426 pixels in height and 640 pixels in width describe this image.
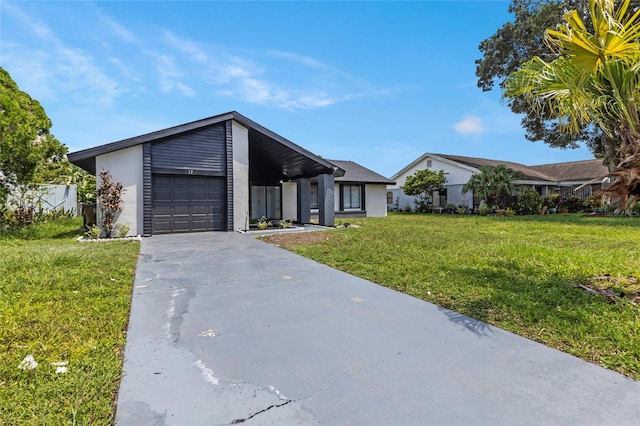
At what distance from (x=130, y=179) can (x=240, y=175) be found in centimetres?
381

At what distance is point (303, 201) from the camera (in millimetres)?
15867

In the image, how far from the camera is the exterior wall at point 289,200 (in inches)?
688

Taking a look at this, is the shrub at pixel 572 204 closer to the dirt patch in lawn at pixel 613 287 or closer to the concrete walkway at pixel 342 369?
the dirt patch in lawn at pixel 613 287

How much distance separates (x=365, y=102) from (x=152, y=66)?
37.7 feet

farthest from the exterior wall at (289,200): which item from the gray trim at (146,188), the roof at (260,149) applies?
the gray trim at (146,188)

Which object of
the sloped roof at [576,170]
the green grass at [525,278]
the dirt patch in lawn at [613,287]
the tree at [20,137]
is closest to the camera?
the green grass at [525,278]

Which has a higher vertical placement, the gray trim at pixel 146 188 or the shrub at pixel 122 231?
the gray trim at pixel 146 188

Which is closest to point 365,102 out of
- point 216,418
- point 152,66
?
point 152,66

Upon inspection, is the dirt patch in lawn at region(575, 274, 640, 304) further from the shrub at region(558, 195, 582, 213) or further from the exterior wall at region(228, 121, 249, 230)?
the shrub at region(558, 195, 582, 213)

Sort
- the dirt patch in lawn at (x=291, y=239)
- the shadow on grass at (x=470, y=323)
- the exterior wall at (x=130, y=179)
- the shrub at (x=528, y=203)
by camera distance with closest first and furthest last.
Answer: the shadow on grass at (x=470, y=323) < the dirt patch in lawn at (x=291, y=239) < the exterior wall at (x=130, y=179) < the shrub at (x=528, y=203)

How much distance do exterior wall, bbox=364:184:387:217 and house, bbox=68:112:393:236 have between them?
7520mm

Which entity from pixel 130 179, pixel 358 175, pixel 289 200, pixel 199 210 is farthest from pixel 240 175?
pixel 358 175

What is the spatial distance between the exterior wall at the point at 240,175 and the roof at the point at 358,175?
836 centimetres

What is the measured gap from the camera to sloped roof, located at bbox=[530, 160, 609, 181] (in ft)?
89.1
